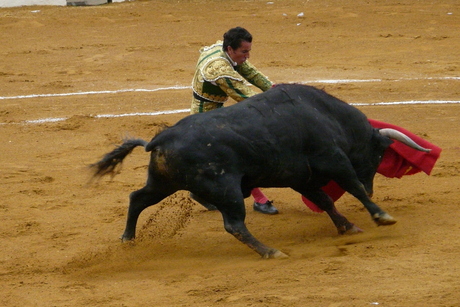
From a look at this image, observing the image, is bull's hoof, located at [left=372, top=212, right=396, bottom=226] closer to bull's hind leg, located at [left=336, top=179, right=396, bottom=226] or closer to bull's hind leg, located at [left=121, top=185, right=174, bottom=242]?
bull's hind leg, located at [left=336, top=179, right=396, bottom=226]

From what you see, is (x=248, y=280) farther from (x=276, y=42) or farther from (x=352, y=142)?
(x=276, y=42)

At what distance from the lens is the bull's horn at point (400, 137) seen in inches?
237

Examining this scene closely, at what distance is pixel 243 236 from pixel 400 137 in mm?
1568

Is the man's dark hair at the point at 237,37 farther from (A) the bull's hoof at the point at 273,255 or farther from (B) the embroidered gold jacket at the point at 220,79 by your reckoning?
(A) the bull's hoof at the point at 273,255

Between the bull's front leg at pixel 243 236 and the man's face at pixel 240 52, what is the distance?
1.37 m

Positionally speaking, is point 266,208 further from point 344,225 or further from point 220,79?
point 220,79

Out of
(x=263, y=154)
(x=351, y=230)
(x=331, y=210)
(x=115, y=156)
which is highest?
(x=263, y=154)

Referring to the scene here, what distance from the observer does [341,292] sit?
4.63 m

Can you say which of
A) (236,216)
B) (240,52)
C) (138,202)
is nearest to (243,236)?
(236,216)

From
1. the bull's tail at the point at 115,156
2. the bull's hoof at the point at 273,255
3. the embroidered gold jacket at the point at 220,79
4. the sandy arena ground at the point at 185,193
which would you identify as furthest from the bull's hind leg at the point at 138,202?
the embroidered gold jacket at the point at 220,79

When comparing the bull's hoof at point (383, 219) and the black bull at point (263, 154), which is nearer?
the black bull at point (263, 154)

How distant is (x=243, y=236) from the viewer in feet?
17.7

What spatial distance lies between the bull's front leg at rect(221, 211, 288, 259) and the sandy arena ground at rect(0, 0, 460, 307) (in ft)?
0.37

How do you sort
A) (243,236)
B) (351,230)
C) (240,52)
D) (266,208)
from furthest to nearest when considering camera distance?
(266,208) → (240,52) → (351,230) → (243,236)
